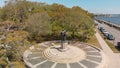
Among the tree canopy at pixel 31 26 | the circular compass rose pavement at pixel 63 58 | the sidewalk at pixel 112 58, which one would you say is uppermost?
the tree canopy at pixel 31 26

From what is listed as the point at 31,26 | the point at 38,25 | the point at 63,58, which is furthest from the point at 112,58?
the point at 31,26

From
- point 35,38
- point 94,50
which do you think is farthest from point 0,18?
point 94,50

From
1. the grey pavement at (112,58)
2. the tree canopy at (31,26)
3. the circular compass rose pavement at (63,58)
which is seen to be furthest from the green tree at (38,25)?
the grey pavement at (112,58)

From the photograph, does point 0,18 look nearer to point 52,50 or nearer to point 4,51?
point 52,50

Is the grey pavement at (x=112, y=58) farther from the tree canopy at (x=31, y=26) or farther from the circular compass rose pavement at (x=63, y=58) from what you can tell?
the tree canopy at (x=31, y=26)

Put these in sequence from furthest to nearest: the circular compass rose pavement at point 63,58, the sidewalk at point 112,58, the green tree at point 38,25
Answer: the green tree at point 38,25
the sidewalk at point 112,58
the circular compass rose pavement at point 63,58

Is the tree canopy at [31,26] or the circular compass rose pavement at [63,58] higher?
the tree canopy at [31,26]

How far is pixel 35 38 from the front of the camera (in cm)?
3841

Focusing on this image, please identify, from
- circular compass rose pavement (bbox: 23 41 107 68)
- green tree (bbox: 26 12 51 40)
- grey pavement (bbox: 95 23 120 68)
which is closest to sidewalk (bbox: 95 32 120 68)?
grey pavement (bbox: 95 23 120 68)

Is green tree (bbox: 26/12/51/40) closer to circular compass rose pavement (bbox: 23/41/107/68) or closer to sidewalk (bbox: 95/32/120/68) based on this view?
circular compass rose pavement (bbox: 23/41/107/68)

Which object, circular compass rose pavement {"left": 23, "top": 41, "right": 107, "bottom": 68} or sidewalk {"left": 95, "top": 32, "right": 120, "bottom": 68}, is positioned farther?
sidewalk {"left": 95, "top": 32, "right": 120, "bottom": 68}

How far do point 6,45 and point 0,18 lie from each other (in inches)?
1001

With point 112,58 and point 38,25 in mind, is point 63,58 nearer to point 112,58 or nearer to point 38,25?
point 112,58

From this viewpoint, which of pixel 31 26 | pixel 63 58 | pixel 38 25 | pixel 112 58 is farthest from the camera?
pixel 38 25
